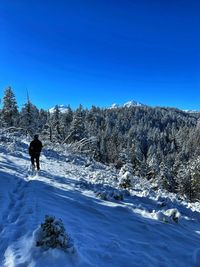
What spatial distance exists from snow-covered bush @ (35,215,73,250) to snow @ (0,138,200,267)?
0.34ft

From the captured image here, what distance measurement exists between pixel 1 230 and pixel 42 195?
10.3 ft

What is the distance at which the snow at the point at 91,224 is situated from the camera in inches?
225

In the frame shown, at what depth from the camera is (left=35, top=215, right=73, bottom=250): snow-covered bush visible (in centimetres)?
564

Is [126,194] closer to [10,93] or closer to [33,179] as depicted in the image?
[33,179]

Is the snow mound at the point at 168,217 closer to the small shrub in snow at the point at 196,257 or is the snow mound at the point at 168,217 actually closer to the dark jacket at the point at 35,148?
the small shrub in snow at the point at 196,257

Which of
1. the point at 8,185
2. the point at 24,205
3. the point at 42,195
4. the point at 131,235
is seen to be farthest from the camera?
the point at 8,185

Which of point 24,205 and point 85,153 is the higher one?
point 85,153

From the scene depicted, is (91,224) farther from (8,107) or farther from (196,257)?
(8,107)

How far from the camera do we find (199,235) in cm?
896

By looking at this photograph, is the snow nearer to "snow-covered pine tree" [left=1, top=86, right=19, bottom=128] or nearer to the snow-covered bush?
the snow-covered bush

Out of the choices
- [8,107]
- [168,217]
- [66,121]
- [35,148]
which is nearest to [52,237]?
[168,217]

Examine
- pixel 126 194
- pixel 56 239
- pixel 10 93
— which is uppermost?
pixel 10 93

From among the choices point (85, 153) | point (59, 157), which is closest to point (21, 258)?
point (59, 157)

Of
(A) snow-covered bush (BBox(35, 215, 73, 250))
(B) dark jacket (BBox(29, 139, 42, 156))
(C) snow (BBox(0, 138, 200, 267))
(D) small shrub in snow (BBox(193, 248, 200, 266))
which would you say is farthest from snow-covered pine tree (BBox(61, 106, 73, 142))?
(A) snow-covered bush (BBox(35, 215, 73, 250))
